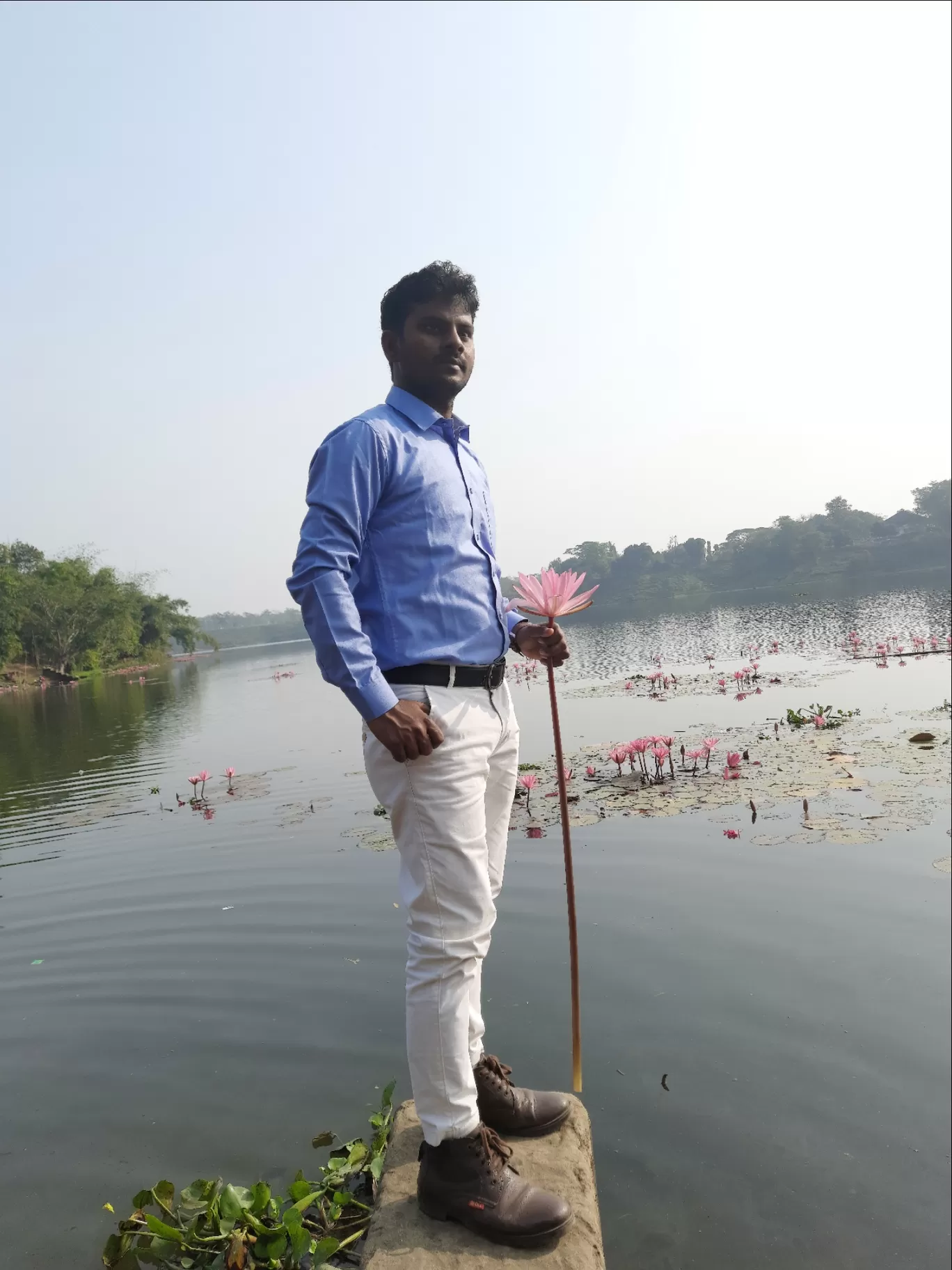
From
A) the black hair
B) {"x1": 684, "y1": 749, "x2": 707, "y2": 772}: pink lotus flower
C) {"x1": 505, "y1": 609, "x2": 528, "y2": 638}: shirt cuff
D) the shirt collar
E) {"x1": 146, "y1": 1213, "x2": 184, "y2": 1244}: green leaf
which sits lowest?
{"x1": 146, "y1": 1213, "x2": 184, "y2": 1244}: green leaf

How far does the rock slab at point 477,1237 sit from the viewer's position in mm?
1565

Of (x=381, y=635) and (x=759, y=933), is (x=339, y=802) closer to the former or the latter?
(x=759, y=933)

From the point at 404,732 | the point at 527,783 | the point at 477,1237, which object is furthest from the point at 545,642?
the point at 527,783

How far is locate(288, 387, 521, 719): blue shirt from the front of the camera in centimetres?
159

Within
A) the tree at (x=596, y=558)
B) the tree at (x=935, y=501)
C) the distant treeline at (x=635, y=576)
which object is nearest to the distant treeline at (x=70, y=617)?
the distant treeline at (x=635, y=576)

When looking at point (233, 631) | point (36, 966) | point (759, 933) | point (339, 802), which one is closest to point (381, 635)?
point (759, 933)

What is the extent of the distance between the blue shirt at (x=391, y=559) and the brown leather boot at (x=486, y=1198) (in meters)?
0.96

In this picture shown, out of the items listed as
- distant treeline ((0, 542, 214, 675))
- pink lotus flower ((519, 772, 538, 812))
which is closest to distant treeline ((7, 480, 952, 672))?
distant treeline ((0, 542, 214, 675))

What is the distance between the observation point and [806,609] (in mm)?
30391

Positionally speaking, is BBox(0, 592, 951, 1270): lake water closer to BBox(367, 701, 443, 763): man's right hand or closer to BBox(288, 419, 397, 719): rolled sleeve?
BBox(367, 701, 443, 763): man's right hand

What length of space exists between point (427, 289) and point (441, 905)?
1.42 m

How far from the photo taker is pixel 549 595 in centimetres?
209

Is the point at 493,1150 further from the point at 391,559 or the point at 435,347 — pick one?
the point at 435,347

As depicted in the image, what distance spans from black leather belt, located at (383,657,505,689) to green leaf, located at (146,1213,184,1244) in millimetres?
1312
